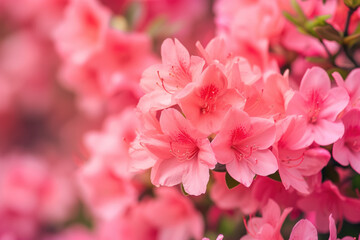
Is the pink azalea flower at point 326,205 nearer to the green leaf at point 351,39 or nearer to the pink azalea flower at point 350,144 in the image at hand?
the pink azalea flower at point 350,144

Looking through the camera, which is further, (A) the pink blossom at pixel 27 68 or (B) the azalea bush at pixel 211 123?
(A) the pink blossom at pixel 27 68

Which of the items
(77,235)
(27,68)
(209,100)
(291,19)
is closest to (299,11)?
(291,19)

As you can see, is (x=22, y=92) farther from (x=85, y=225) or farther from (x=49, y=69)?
(x=85, y=225)

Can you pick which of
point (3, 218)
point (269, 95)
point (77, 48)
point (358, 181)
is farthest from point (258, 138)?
point (3, 218)

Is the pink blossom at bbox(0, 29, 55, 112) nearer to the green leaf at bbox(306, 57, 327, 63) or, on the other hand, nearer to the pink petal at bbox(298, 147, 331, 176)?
the green leaf at bbox(306, 57, 327, 63)

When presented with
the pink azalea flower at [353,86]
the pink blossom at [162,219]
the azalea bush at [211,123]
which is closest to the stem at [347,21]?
the azalea bush at [211,123]

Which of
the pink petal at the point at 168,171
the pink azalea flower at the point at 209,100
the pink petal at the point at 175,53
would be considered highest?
the pink petal at the point at 175,53

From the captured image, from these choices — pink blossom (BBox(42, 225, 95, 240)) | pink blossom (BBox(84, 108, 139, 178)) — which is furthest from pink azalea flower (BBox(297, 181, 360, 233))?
pink blossom (BBox(42, 225, 95, 240))

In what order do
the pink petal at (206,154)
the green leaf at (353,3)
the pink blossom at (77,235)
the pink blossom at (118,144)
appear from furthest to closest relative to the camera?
the pink blossom at (77,235), the pink blossom at (118,144), the green leaf at (353,3), the pink petal at (206,154)
